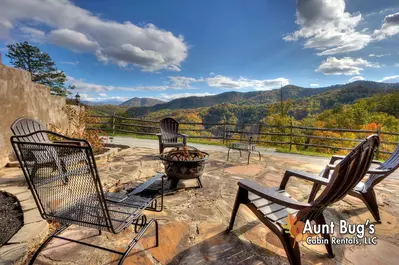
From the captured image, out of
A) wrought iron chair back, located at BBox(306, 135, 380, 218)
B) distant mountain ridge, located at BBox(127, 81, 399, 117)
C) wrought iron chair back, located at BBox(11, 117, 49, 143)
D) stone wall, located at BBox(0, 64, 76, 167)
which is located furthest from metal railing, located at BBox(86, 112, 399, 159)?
distant mountain ridge, located at BBox(127, 81, 399, 117)

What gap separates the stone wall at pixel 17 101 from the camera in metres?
3.27

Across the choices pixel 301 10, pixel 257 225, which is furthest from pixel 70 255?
pixel 301 10

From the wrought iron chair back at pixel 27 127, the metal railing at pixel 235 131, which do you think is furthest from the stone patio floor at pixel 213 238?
the metal railing at pixel 235 131

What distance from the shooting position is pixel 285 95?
3008 centimetres

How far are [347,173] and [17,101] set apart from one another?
4.95m

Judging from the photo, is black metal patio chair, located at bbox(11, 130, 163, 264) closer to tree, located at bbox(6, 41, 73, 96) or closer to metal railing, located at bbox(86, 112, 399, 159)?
metal railing, located at bbox(86, 112, 399, 159)

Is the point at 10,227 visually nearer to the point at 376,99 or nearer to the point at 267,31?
the point at 267,31

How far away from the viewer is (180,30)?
9734 millimetres

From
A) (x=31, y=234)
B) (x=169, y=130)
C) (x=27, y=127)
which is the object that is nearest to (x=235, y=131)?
(x=169, y=130)

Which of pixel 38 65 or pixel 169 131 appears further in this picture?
pixel 38 65

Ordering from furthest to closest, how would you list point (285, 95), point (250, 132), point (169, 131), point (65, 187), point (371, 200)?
1. point (285, 95)
2. point (169, 131)
3. point (250, 132)
4. point (371, 200)
5. point (65, 187)

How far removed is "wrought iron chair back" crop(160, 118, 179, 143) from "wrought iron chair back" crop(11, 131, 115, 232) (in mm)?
3517

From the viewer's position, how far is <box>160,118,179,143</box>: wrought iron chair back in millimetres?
4801

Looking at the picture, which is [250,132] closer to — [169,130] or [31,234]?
[169,130]
